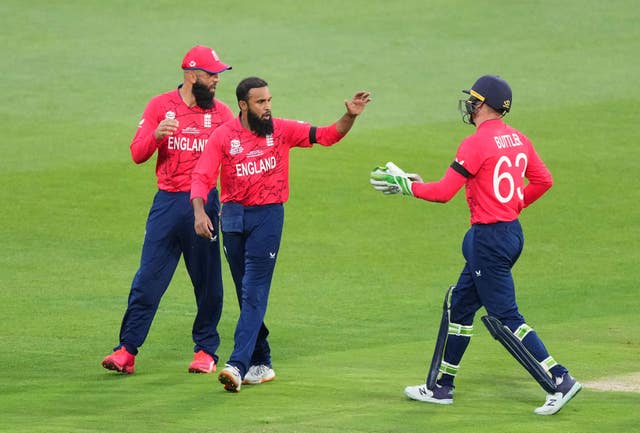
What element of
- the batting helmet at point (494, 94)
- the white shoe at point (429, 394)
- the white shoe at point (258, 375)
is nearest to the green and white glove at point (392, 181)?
the batting helmet at point (494, 94)

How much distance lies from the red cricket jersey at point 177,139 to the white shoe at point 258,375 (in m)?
1.64

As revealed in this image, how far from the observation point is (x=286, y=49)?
29.0 m

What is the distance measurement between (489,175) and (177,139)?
9.66ft

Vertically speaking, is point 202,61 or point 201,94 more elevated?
point 202,61

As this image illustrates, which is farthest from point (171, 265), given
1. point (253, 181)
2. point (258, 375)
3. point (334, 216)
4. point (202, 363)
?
point (334, 216)

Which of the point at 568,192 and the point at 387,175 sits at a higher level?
the point at 387,175

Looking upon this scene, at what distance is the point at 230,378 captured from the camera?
9898 millimetres

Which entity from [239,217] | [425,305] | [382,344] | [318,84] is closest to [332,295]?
[425,305]

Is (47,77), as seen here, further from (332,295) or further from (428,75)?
(332,295)

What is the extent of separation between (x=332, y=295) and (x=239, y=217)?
4.67 meters

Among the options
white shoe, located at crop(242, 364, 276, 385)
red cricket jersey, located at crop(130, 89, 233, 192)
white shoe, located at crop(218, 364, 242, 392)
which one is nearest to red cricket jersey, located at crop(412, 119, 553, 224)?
white shoe, located at crop(218, 364, 242, 392)

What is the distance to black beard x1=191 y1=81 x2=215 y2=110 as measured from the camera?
443 inches

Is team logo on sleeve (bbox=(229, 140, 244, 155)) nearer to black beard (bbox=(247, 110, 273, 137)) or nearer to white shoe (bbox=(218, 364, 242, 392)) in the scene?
black beard (bbox=(247, 110, 273, 137))

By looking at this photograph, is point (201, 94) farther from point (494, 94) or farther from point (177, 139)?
point (494, 94)
